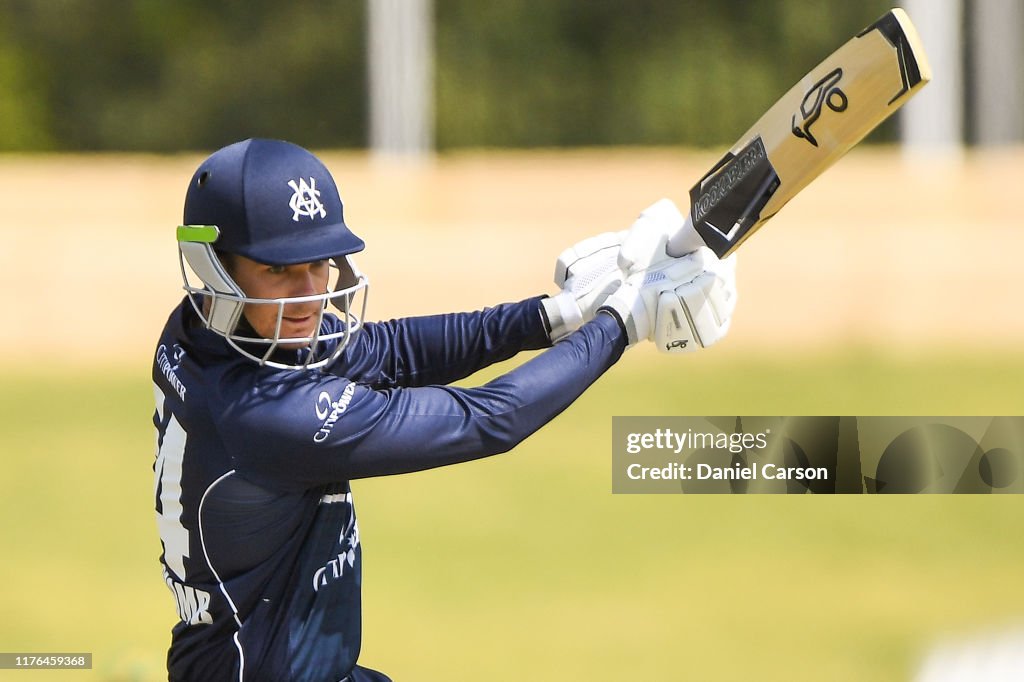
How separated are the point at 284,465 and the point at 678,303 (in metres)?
1.06

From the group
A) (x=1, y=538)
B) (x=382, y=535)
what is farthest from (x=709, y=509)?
(x=1, y=538)

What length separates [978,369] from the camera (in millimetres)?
9500

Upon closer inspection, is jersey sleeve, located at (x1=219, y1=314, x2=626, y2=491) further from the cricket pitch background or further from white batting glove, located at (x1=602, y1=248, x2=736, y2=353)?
the cricket pitch background

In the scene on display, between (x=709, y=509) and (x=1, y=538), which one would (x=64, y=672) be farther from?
(x=709, y=509)

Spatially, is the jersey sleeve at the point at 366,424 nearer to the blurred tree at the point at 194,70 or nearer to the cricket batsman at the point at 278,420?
the cricket batsman at the point at 278,420

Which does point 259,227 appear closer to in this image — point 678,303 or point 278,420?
point 278,420

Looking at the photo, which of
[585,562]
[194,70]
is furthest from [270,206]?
[194,70]

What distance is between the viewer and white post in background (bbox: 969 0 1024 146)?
13.6 metres

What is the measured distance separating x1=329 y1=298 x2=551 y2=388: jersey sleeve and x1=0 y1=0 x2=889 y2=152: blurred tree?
15.1 metres

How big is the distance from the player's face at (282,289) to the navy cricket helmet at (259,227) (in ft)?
0.07

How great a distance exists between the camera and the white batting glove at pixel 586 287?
3.51 m

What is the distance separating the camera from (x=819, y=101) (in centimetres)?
326

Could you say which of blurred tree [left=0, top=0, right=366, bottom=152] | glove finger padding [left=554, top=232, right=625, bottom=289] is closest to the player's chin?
glove finger padding [left=554, top=232, right=625, bottom=289]

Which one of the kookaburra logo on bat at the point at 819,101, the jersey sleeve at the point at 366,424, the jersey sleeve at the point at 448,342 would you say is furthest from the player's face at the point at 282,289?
the kookaburra logo on bat at the point at 819,101
